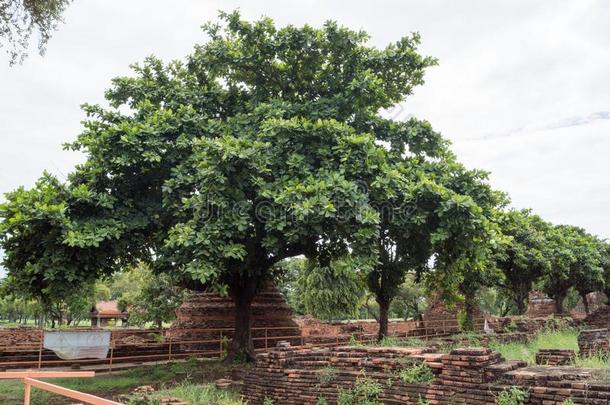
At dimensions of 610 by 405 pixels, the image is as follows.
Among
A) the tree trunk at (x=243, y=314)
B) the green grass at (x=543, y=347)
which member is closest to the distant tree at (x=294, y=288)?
the green grass at (x=543, y=347)

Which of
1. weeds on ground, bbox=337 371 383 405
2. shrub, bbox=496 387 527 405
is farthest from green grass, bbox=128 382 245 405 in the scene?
shrub, bbox=496 387 527 405

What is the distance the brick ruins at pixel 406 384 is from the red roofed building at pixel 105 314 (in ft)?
116

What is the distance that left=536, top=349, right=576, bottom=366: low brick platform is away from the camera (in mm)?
8344

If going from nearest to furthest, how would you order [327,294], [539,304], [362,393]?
[362,393] < [327,294] < [539,304]

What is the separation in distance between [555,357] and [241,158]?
6357 millimetres

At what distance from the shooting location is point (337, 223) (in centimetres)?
993

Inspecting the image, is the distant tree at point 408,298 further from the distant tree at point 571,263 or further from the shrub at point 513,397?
the shrub at point 513,397

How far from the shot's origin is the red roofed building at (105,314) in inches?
1774

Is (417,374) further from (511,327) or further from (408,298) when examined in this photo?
(408,298)

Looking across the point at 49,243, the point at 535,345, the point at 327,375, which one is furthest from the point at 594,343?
the point at 49,243

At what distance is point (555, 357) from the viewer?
843 centimetres

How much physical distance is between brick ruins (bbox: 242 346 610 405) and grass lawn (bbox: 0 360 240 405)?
3.13 feet

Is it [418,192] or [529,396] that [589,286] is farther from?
[529,396]

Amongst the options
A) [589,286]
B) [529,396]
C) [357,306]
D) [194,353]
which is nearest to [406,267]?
[194,353]
